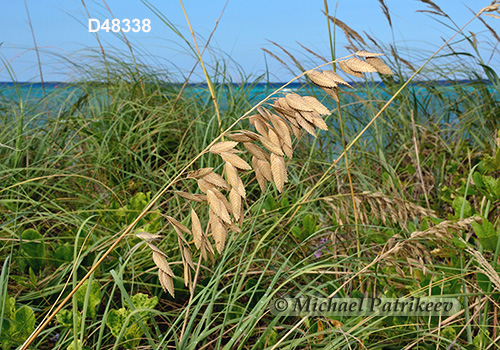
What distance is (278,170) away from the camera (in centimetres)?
84

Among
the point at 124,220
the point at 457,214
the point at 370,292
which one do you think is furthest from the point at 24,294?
the point at 457,214

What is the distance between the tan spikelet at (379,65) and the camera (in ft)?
2.98

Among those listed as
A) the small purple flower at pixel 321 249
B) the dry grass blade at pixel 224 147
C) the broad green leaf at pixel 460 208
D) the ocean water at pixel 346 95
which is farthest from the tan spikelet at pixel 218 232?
the ocean water at pixel 346 95

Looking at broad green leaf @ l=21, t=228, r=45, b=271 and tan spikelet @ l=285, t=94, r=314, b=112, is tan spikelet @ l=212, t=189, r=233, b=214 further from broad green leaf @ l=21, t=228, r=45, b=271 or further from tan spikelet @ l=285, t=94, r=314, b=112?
broad green leaf @ l=21, t=228, r=45, b=271

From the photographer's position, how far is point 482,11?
1.63 metres

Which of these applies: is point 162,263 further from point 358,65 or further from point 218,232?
point 358,65

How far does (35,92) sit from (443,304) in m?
3.22

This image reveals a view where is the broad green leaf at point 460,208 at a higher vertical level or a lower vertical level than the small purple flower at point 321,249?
higher

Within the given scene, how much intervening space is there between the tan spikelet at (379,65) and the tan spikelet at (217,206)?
38 centimetres

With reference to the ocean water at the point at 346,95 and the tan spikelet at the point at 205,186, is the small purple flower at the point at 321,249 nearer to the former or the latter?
the tan spikelet at the point at 205,186

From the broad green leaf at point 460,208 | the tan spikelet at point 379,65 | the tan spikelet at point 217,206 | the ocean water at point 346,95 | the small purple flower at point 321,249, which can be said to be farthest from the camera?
the ocean water at point 346,95

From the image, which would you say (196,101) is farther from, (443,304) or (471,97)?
(443,304)

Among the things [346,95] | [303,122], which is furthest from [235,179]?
[346,95]

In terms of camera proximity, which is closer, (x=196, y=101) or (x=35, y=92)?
(x=196, y=101)
